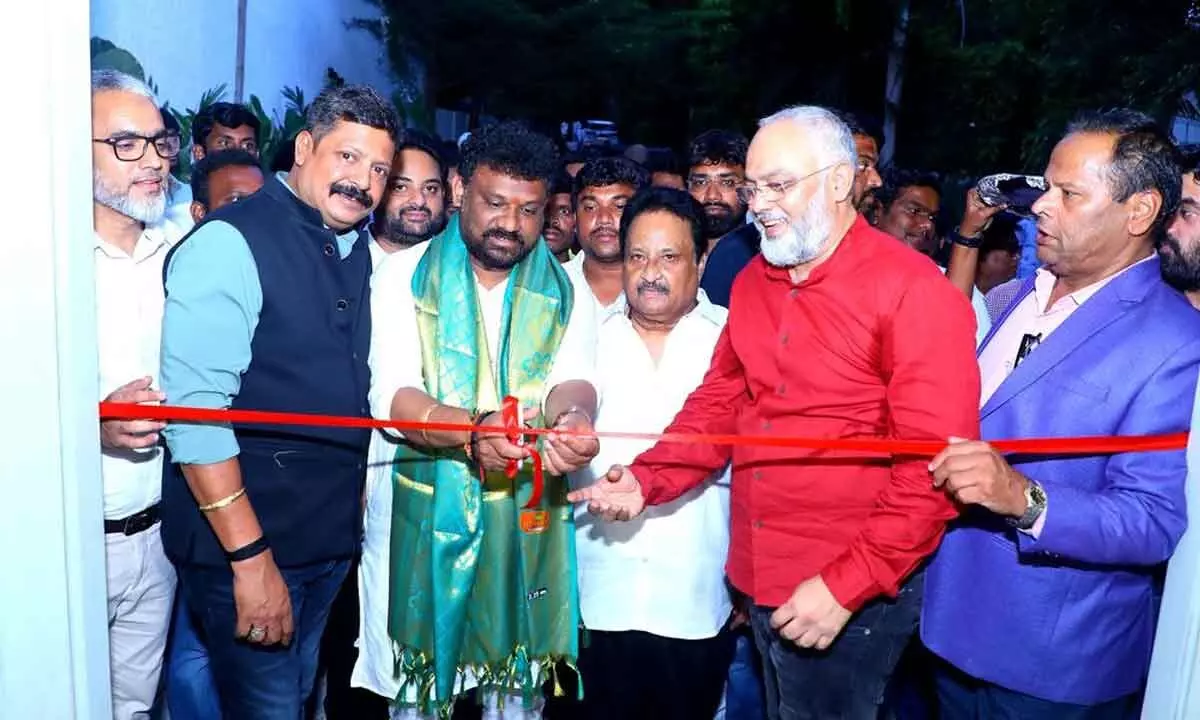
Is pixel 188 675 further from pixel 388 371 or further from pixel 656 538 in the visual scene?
pixel 656 538

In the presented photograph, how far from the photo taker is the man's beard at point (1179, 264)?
8.78 ft

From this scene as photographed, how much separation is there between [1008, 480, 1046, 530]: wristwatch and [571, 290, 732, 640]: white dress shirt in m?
1.02

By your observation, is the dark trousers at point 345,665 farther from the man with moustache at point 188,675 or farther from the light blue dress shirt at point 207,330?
the light blue dress shirt at point 207,330

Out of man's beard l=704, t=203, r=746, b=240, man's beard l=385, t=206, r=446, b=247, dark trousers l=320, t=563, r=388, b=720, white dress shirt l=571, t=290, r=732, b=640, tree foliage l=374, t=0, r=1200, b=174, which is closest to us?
white dress shirt l=571, t=290, r=732, b=640

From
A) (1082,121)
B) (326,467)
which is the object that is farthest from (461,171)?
(1082,121)

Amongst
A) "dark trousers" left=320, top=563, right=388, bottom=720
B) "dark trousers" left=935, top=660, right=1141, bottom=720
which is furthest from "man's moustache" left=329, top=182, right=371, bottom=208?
"dark trousers" left=935, top=660, right=1141, bottom=720

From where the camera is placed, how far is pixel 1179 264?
8.81 ft

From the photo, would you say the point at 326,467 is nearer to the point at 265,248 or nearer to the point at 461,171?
the point at 265,248

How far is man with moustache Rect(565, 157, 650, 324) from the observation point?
3.76m

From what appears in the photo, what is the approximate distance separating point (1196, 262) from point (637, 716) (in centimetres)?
205

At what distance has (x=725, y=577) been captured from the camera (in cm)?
320

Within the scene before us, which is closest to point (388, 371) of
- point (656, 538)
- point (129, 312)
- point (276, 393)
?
point (276, 393)

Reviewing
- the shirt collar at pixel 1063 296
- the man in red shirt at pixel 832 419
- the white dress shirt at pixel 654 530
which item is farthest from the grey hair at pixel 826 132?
the white dress shirt at pixel 654 530

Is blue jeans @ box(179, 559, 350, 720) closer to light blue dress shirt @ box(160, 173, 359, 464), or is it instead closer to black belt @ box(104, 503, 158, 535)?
black belt @ box(104, 503, 158, 535)
